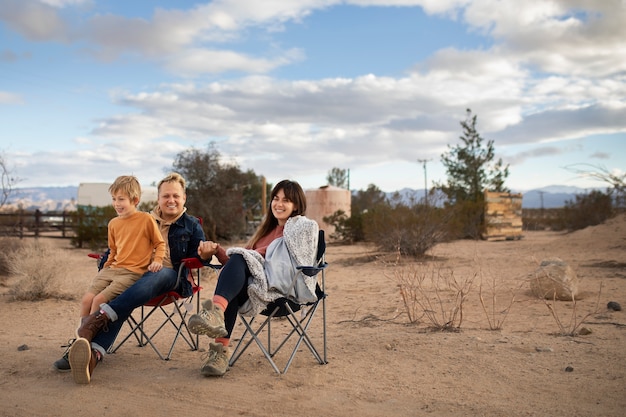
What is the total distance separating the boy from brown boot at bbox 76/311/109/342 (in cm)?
10

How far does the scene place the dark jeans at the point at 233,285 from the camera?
10.8 ft

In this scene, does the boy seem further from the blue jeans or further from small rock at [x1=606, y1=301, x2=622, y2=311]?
small rock at [x1=606, y1=301, x2=622, y2=311]

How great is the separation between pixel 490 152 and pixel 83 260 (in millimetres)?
16448

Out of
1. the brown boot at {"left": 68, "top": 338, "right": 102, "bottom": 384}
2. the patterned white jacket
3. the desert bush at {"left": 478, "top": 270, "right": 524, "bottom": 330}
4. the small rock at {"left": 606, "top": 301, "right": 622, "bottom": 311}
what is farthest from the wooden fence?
the small rock at {"left": 606, "top": 301, "right": 622, "bottom": 311}

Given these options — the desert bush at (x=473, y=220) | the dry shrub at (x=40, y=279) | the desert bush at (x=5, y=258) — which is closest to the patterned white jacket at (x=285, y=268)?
the dry shrub at (x=40, y=279)

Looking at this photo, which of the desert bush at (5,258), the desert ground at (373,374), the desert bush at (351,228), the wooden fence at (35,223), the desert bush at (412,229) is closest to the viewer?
→ the desert ground at (373,374)

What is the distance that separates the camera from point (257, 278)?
342 centimetres

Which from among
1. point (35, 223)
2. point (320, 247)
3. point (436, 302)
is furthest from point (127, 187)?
point (35, 223)

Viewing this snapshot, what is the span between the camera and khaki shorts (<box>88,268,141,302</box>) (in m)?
3.59

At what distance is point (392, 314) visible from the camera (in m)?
5.35

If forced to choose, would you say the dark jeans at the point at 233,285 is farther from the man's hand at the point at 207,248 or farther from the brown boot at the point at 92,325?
the brown boot at the point at 92,325

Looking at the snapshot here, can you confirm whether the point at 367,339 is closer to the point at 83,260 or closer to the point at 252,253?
the point at 252,253

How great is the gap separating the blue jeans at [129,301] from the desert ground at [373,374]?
0.64 feet

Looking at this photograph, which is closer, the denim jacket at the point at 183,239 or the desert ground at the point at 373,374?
the desert ground at the point at 373,374
